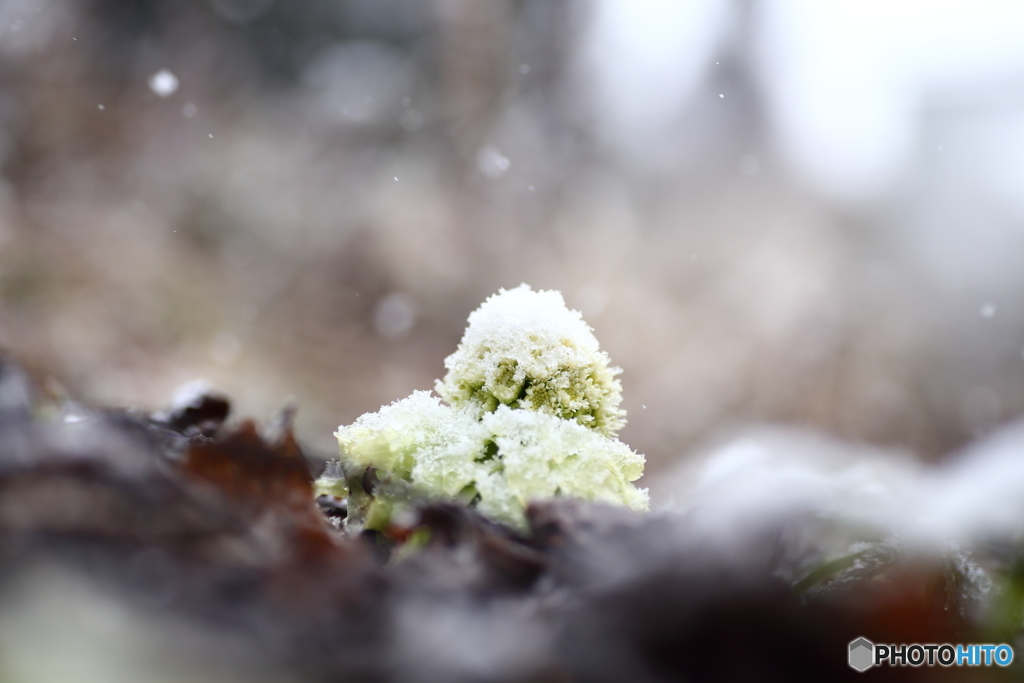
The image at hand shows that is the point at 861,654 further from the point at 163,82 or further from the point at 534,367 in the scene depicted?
the point at 163,82

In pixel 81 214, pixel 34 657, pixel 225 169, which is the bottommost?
pixel 34 657

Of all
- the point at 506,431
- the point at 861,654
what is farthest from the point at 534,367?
the point at 861,654

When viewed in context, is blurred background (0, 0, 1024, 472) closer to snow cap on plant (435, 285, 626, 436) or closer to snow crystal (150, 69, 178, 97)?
snow crystal (150, 69, 178, 97)

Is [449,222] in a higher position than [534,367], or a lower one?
higher

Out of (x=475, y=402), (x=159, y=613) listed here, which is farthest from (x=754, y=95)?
(x=159, y=613)

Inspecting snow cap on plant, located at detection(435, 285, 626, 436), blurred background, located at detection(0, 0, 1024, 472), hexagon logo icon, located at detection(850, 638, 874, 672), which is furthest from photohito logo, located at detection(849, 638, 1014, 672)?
blurred background, located at detection(0, 0, 1024, 472)

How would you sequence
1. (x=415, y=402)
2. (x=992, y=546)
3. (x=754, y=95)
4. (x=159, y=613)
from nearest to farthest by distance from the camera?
Answer: (x=159, y=613) < (x=992, y=546) < (x=415, y=402) < (x=754, y=95)

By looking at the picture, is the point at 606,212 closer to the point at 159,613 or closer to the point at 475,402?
the point at 475,402
